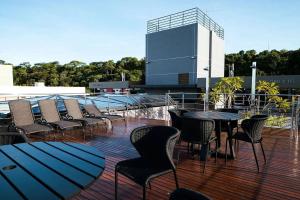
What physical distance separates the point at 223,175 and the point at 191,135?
681 mm

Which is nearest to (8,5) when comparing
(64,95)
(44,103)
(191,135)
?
(64,95)

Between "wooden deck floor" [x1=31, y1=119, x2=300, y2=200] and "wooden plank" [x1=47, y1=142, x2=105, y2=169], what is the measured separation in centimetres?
66

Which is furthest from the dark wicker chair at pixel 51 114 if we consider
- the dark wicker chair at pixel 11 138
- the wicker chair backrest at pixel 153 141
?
the wicker chair backrest at pixel 153 141

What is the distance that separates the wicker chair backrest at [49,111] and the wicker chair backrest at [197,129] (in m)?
3.38

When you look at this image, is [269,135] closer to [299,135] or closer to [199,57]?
[299,135]

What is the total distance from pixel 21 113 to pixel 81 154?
3.85 metres

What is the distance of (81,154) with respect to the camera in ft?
6.49

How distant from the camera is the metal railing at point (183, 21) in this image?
2290cm

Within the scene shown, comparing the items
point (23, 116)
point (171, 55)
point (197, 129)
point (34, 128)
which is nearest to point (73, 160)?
point (197, 129)

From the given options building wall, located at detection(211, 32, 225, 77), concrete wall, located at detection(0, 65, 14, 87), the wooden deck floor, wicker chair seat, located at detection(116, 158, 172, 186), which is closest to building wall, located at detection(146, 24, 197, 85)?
building wall, located at detection(211, 32, 225, 77)

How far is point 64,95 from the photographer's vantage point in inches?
323

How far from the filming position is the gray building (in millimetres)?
22703

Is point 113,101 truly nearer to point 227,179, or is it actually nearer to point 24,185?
point 227,179

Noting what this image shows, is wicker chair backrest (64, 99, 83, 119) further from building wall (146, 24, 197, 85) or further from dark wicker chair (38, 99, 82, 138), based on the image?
building wall (146, 24, 197, 85)
